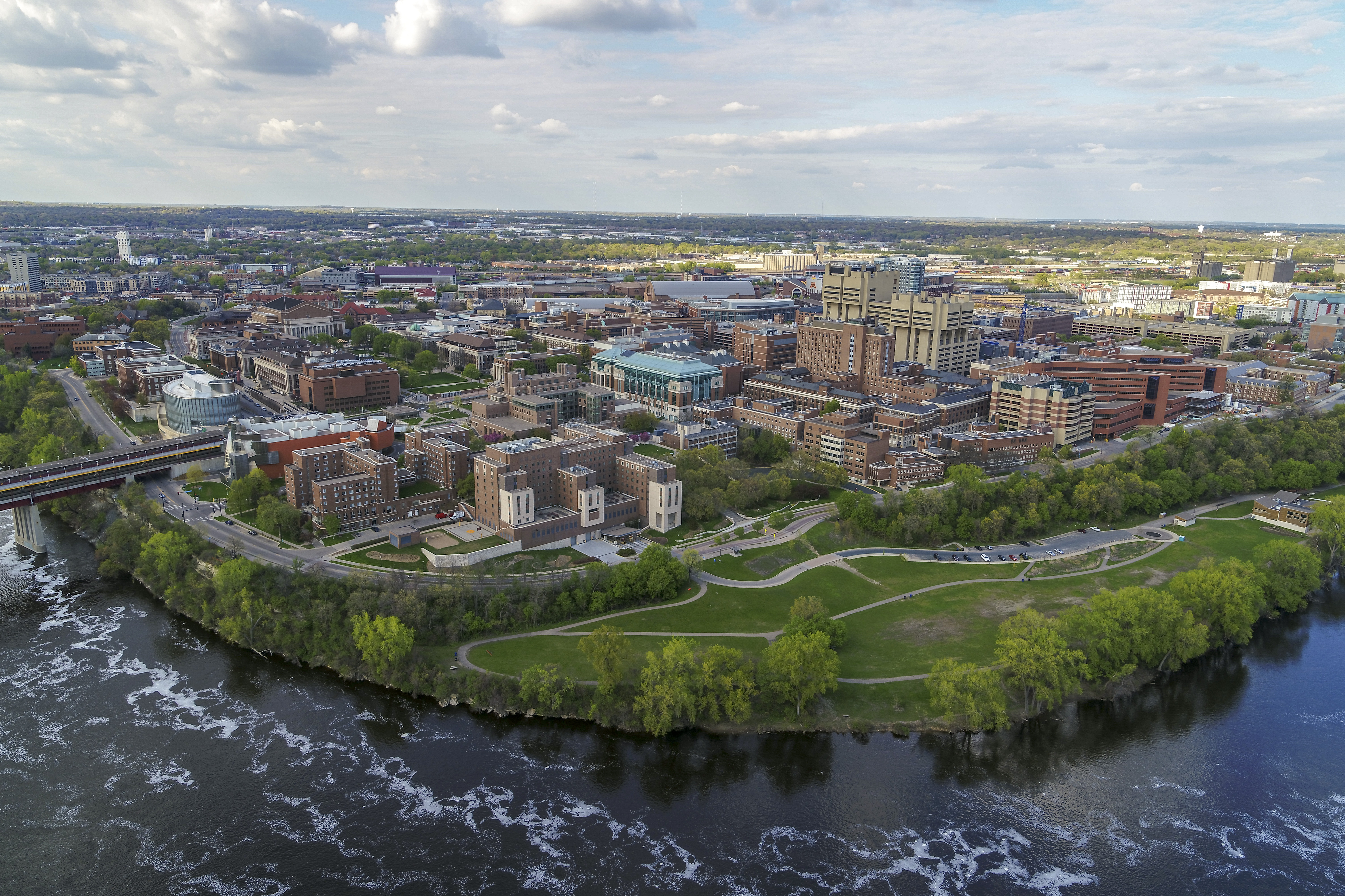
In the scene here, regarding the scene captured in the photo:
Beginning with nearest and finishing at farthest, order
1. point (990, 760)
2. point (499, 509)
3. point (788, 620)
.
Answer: point (990, 760), point (788, 620), point (499, 509)

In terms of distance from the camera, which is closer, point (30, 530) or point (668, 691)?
point (668, 691)

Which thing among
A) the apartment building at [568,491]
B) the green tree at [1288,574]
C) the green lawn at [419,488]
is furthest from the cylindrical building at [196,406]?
the green tree at [1288,574]

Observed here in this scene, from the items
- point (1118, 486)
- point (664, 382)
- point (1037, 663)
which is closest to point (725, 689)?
point (1037, 663)

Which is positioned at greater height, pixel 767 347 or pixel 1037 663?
pixel 767 347

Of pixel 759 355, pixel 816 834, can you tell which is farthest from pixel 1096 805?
pixel 759 355

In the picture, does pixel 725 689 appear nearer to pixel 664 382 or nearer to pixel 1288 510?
pixel 1288 510

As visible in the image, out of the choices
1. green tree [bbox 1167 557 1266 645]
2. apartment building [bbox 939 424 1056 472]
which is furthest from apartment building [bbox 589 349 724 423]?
green tree [bbox 1167 557 1266 645]

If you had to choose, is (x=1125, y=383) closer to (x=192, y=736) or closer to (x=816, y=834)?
(x=816, y=834)

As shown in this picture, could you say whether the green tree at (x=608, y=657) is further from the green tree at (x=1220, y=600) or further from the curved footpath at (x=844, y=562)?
the green tree at (x=1220, y=600)
